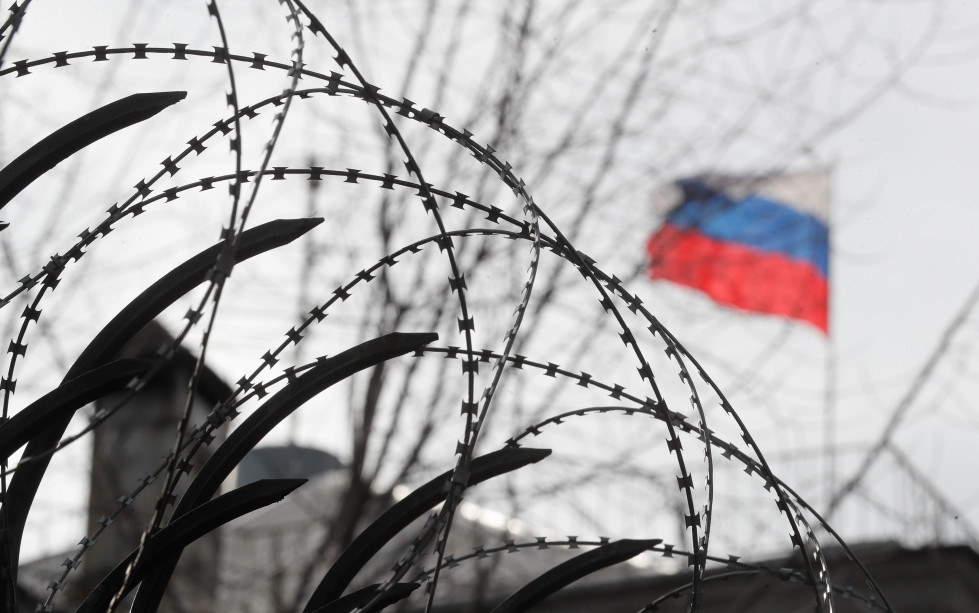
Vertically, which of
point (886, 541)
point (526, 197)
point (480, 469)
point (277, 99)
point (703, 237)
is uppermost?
point (703, 237)

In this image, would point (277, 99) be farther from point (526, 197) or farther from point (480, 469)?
point (480, 469)

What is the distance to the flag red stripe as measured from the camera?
36.0ft

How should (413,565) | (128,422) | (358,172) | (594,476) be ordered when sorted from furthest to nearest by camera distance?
(128,422), (594,476), (358,172), (413,565)

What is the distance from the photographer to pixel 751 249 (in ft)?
39.2

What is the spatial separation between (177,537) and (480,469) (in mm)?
945

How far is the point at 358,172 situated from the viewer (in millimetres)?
4164

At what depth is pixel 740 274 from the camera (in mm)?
11539

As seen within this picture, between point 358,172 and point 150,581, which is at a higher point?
point 358,172

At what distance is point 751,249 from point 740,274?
0.49 metres

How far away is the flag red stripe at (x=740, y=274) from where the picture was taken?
10984 mm

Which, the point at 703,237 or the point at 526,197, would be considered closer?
the point at 526,197

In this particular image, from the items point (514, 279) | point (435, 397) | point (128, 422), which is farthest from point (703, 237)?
→ point (128, 422)

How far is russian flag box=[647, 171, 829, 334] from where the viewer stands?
36.1 feet

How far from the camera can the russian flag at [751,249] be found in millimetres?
10992
